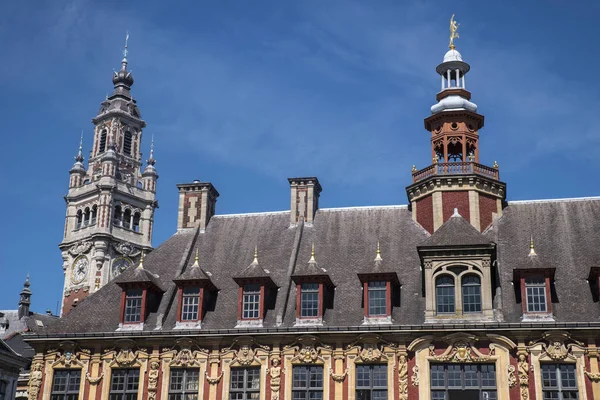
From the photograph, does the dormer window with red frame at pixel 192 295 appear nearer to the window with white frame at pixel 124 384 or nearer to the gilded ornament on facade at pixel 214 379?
the gilded ornament on facade at pixel 214 379

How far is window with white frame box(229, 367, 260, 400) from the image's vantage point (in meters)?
38.5

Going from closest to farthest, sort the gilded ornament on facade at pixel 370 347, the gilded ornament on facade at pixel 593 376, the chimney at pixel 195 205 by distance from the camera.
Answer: the gilded ornament on facade at pixel 593 376 → the gilded ornament on facade at pixel 370 347 → the chimney at pixel 195 205

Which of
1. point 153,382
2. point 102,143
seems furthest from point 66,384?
point 102,143

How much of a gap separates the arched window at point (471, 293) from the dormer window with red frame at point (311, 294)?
6.26 m

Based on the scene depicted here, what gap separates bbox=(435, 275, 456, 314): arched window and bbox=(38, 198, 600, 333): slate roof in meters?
0.94

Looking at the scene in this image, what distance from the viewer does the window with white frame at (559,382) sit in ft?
118

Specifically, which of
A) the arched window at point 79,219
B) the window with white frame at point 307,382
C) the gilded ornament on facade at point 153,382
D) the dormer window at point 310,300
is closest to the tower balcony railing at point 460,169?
the dormer window at point 310,300

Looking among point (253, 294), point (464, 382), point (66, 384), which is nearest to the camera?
point (464, 382)

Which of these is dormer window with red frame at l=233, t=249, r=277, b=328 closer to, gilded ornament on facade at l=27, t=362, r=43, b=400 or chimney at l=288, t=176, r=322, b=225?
→ chimney at l=288, t=176, r=322, b=225

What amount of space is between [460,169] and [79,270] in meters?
72.2

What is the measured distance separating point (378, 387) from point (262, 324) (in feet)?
19.8

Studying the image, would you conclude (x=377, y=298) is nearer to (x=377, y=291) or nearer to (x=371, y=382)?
(x=377, y=291)

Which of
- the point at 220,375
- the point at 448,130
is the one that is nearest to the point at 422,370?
the point at 220,375

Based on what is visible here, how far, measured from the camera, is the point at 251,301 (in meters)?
40.5
